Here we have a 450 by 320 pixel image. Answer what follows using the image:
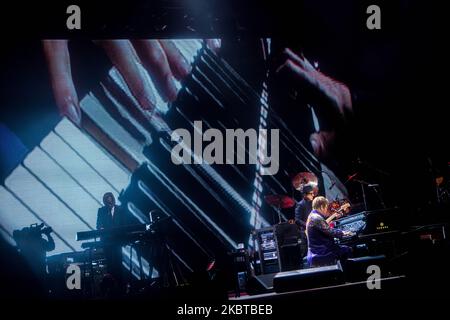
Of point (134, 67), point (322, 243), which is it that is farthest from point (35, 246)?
point (322, 243)

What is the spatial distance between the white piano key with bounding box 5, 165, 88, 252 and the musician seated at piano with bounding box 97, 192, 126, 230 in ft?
1.04

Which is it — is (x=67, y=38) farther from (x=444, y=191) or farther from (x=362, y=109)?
(x=444, y=191)

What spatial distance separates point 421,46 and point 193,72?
3.41m

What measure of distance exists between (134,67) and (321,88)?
2.90 meters

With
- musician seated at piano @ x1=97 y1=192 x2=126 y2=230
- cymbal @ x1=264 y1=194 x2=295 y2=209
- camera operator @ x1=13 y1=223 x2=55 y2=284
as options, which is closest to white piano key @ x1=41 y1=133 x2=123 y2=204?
musician seated at piano @ x1=97 y1=192 x2=126 y2=230

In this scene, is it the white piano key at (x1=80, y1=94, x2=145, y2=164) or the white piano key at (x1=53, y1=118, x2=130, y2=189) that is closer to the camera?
the white piano key at (x1=53, y1=118, x2=130, y2=189)

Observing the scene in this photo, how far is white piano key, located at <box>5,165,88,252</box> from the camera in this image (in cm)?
529

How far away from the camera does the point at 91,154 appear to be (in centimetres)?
551

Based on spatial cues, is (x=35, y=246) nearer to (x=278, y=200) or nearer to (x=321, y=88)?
(x=278, y=200)

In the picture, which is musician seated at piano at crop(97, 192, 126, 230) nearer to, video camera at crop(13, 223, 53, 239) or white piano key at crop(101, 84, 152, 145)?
video camera at crop(13, 223, 53, 239)

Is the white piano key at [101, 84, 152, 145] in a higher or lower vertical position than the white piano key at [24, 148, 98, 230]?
higher
